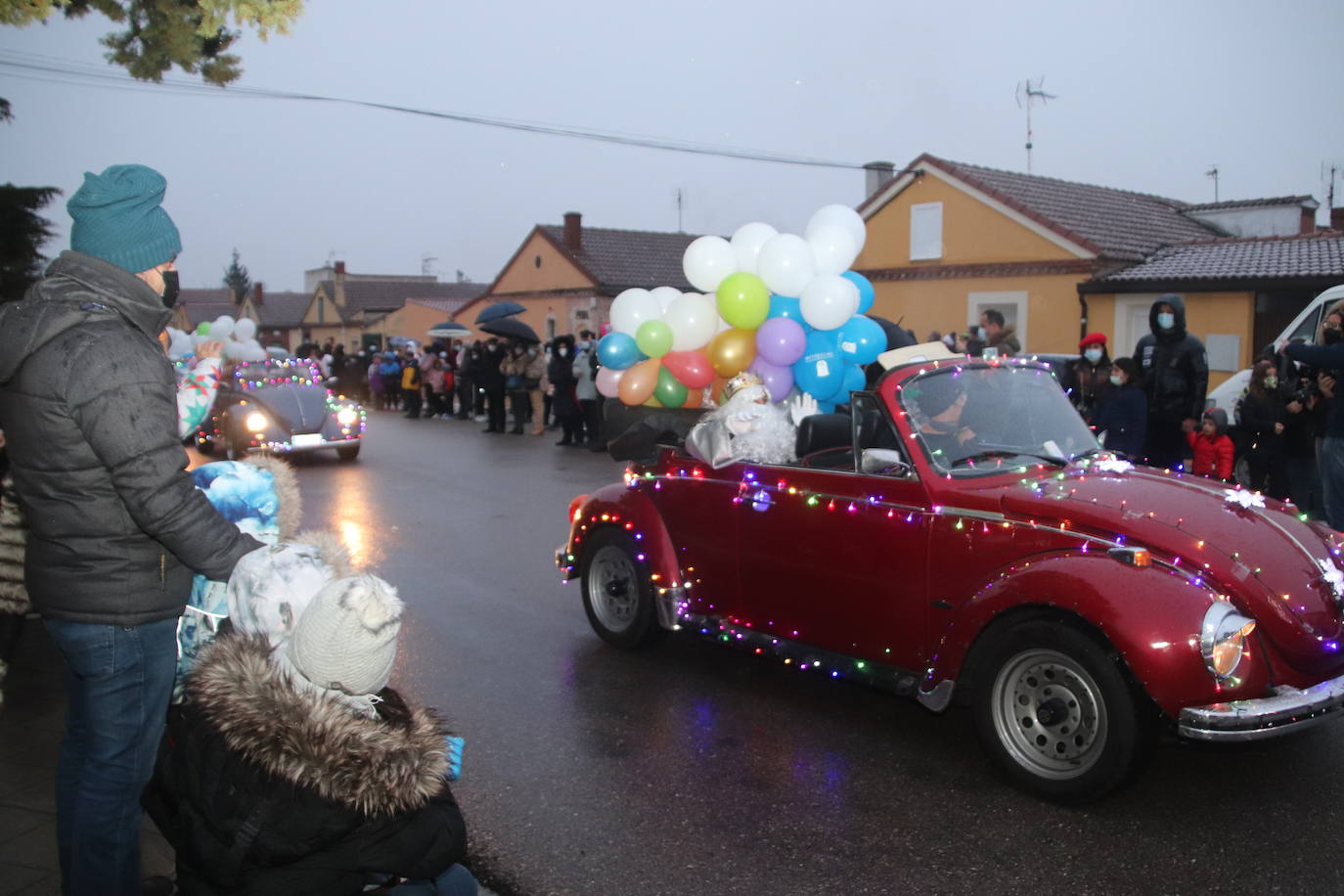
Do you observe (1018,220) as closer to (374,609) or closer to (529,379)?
(529,379)

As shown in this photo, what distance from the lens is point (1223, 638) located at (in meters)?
3.70

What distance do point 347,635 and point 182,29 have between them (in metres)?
5.92

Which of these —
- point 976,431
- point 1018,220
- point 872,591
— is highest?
point 1018,220

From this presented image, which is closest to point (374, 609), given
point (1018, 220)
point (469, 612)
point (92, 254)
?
point (92, 254)

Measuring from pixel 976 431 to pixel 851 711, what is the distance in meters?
1.55

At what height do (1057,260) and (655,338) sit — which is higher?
(1057,260)

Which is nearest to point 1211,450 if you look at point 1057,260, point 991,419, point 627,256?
point 991,419

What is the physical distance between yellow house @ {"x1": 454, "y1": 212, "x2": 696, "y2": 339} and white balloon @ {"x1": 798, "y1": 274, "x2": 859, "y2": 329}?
3262 centimetres

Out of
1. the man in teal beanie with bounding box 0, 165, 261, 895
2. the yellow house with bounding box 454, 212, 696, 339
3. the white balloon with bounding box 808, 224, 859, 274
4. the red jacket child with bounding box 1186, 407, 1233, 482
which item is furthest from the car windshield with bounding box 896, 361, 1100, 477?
the yellow house with bounding box 454, 212, 696, 339

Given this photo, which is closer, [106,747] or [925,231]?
[106,747]

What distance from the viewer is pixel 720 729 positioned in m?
4.98

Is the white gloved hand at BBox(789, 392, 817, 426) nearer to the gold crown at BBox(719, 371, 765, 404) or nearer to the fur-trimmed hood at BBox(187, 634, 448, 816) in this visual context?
the gold crown at BBox(719, 371, 765, 404)

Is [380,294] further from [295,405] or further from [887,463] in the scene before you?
[887,463]

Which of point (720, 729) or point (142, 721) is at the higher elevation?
point (142, 721)
